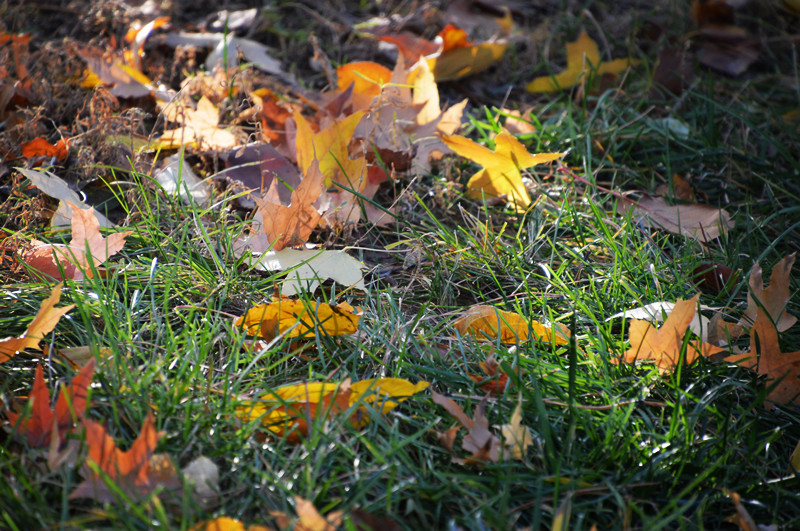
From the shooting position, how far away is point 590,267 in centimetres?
170

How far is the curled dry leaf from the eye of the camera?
3.92 ft

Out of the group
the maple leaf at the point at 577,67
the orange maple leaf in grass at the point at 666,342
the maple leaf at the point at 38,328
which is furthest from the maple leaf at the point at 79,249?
the maple leaf at the point at 577,67

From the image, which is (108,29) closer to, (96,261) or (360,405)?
(96,261)

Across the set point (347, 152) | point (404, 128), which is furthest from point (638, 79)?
point (347, 152)

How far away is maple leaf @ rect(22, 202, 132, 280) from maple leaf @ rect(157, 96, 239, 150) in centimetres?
55

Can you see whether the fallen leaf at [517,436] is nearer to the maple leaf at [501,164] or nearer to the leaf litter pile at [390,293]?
the leaf litter pile at [390,293]

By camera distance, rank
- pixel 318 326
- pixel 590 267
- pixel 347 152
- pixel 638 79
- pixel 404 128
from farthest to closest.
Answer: pixel 638 79, pixel 404 128, pixel 347 152, pixel 590 267, pixel 318 326

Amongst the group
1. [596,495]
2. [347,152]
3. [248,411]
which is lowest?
[596,495]

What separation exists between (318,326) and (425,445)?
0.37 m

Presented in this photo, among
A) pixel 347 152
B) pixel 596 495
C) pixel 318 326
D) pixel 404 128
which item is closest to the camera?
pixel 596 495

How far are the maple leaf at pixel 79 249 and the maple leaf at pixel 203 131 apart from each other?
0.55 metres

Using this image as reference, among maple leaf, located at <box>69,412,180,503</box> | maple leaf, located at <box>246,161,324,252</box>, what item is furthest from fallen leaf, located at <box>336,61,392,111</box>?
maple leaf, located at <box>69,412,180,503</box>

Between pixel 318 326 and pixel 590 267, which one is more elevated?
pixel 318 326

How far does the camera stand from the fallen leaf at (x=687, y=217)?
181cm
